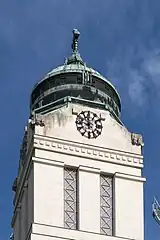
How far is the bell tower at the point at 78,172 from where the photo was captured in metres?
58.3

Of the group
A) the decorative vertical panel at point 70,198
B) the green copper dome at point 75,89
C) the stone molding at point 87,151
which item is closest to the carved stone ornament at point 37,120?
the stone molding at point 87,151

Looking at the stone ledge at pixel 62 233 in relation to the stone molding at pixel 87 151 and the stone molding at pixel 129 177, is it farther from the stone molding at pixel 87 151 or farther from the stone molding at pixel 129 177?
the stone molding at pixel 87 151

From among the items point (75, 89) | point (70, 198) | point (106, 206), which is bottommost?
point (106, 206)

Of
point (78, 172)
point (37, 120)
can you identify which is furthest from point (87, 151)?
point (37, 120)

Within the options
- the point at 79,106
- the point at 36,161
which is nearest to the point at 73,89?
the point at 79,106

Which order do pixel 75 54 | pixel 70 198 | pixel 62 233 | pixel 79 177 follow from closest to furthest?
pixel 62 233 < pixel 70 198 < pixel 79 177 < pixel 75 54

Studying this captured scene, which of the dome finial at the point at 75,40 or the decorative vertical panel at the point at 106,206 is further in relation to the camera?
the dome finial at the point at 75,40

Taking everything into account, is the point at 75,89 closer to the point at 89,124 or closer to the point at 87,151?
the point at 89,124

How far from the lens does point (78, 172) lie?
5962 cm

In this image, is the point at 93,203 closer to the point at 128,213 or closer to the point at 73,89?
the point at 128,213

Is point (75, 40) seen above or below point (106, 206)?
above

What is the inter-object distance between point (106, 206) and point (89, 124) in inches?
181

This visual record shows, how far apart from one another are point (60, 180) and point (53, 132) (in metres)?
2.71

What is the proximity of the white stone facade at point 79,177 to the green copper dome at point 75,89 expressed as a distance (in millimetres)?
1554
